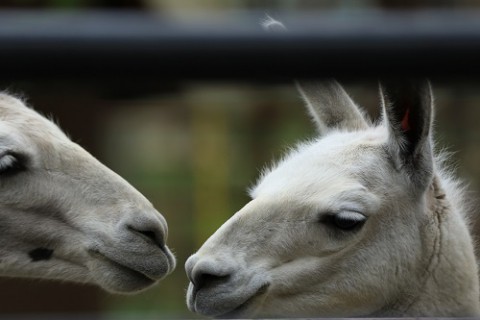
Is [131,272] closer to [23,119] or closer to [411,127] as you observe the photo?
[23,119]

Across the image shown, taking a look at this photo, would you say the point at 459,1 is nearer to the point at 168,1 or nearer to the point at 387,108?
the point at 168,1

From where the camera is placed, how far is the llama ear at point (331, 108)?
3.69 metres

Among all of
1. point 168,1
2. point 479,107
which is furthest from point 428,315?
point 168,1

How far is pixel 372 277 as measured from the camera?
3.13 meters

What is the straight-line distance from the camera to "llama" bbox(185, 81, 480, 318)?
298 centimetres

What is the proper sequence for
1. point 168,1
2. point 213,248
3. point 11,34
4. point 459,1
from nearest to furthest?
point 11,34 < point 213,248 < point 459,1 < point 168,1

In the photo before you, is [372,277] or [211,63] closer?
[211,63]

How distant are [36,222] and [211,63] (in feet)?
7.54

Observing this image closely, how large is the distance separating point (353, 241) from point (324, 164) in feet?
0.88

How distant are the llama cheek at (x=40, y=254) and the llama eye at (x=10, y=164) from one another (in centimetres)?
24

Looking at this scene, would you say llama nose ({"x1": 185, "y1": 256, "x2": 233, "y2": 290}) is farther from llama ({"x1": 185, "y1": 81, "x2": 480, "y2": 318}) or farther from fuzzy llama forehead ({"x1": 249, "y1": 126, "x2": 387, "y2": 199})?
fuzzy llama forehead ({"x1": 249, "y1": 126, "x2": 387, "y2": 199})

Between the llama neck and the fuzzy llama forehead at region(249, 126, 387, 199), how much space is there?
0.82 feet

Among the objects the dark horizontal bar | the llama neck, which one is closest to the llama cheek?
the llama neck

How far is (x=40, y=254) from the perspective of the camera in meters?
3.12
